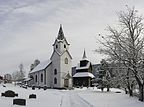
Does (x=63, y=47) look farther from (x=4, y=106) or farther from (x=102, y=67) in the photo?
(x=4, y=106)

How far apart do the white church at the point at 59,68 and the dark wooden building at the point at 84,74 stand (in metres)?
8.22

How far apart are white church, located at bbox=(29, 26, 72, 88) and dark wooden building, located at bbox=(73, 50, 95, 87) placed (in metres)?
8.22

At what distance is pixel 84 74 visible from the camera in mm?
85875

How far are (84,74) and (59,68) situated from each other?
462 inches

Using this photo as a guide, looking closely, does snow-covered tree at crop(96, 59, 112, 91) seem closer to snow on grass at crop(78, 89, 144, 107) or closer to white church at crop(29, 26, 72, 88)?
white church at crop(29, 26, 72, 88)

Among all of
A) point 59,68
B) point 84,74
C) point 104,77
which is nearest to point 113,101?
point 104,77

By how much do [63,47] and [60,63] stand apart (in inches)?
200

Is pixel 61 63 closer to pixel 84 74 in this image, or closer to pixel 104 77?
pixel 84 74

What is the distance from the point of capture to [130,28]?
3191 cm

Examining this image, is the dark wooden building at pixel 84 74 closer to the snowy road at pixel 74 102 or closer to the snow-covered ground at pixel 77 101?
the snow-covered ground at pixel 77 101

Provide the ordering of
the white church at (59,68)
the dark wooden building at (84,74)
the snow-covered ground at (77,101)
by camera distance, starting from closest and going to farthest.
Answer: the snow-covered ground at (77,101) < the white church at (59,68) < the dark wooden building at (84,74)

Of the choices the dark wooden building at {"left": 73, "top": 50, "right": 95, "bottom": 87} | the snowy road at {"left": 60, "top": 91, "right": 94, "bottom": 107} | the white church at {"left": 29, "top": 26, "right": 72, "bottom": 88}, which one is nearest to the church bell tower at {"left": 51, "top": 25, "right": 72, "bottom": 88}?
the white church at {"left": 29, "top": 26, "right": 72, "bottom": 88}

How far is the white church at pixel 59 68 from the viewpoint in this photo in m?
77.2

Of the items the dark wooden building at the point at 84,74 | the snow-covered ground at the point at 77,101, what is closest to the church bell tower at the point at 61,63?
the dark wooden building at the point at 84,74
